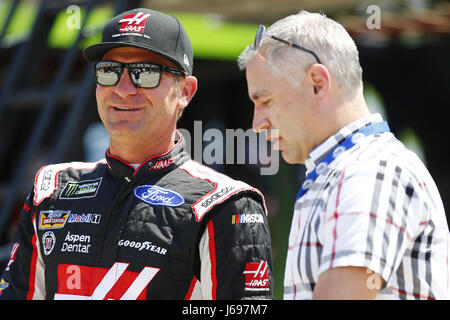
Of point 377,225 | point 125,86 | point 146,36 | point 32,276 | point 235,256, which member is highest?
point 146,36

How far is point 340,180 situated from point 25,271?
3.74ft

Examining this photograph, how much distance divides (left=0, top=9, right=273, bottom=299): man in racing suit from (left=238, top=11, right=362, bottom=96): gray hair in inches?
19.7

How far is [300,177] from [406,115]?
61.1 inches

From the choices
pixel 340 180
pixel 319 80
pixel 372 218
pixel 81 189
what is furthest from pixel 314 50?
pixel 81 189

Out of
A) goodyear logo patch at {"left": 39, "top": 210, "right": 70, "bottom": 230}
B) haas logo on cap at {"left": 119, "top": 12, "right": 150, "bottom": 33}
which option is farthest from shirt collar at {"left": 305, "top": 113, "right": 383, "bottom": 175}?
goodyear logo patch at {"left": 39, "top": 210, "right": 70, "bottom": 230}

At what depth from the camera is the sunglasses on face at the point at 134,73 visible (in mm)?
2012

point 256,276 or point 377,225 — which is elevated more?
point 377,225

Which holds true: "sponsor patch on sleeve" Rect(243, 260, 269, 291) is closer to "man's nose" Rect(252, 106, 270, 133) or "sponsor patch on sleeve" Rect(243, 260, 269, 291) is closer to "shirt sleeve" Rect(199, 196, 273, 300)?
"shirt sleeve" Rect(199, 196, 273, 300)

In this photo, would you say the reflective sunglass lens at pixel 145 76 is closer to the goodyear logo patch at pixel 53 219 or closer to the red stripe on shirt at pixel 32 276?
the goodyear logo patch at pixel 53 219

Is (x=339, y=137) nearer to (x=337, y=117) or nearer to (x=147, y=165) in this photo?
(x=337, y=117)

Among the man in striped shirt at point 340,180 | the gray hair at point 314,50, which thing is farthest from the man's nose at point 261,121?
the gray hair at point 314,50

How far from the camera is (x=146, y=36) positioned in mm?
2004

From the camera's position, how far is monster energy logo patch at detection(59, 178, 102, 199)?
205 cm

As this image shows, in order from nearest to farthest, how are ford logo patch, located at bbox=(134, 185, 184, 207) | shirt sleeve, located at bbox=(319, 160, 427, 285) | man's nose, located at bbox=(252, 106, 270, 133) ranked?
shirt sleeve, located at bbox=(319, 160, 427, 285), man's nose, located at bbox=(252, 106, 270, 133), ford logo patch, located at bbox=(134, 185, 184, 207)
